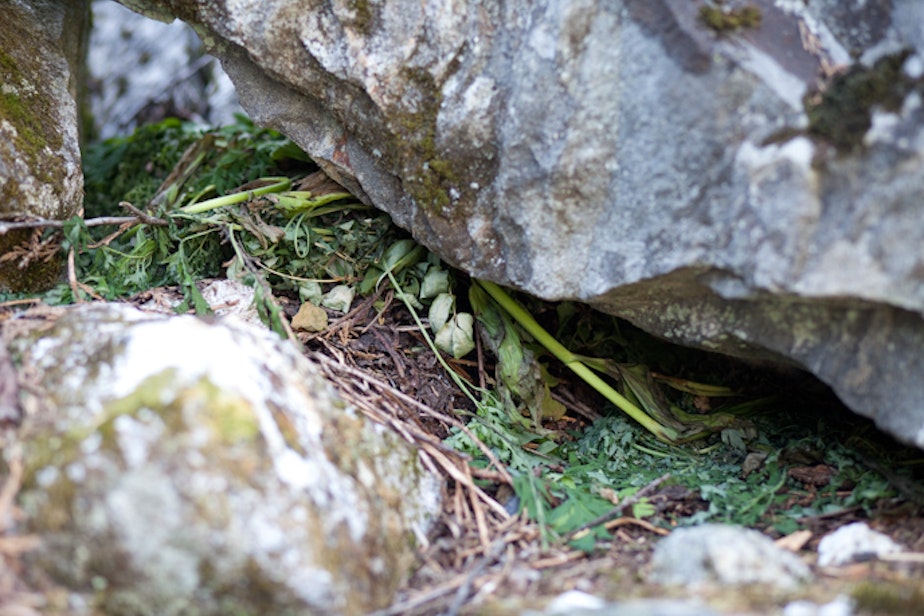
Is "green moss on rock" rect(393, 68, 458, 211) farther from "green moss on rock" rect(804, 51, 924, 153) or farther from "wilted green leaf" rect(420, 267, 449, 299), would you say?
"green moss on rock" rect(804, 51, 924, 153)

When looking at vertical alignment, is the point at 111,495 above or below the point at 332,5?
below

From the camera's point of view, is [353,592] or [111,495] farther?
[353,592]

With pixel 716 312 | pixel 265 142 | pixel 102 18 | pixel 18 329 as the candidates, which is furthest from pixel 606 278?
pixel 102 18

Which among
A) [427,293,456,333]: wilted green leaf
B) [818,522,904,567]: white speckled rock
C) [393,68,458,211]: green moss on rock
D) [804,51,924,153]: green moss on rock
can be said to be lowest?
[818,522,904,567]: white speckled rock

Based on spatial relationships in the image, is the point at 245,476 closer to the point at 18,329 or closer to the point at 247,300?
the point at 18,329

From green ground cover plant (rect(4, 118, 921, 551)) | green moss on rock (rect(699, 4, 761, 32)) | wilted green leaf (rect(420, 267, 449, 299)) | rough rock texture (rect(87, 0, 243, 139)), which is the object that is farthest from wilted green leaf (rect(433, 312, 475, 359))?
rough rock texture (rect(87, 0, 243, 139))
